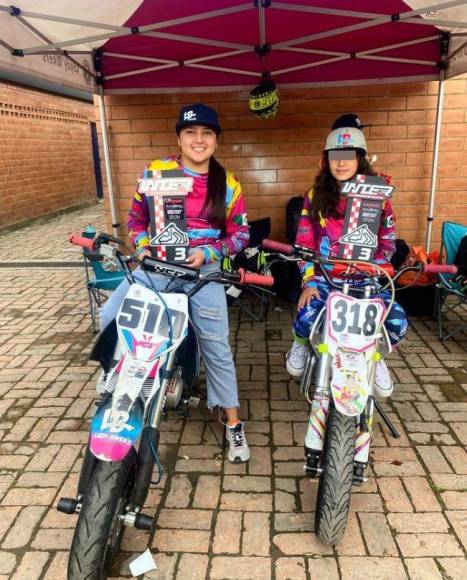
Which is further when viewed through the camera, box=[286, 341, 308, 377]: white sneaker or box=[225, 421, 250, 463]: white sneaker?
box=[286, 341, 308, 377]: white sneaker

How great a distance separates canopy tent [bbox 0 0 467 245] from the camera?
3377 millimetres

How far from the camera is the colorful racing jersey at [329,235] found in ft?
9.77

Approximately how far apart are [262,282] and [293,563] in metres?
1.31

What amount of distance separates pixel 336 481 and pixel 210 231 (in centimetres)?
158

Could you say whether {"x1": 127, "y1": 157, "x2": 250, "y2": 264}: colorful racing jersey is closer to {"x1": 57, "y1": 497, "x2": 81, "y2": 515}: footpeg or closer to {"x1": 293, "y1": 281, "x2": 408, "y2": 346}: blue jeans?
{"x1": 293, "y1": 281, "x2": 408, "y2": 346}: blue jeans

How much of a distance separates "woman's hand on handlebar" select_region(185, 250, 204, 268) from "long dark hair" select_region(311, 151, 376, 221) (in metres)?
0.82

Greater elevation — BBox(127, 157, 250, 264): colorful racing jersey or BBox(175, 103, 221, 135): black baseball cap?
BBox(175, 103, 221, 135): black baseball cap

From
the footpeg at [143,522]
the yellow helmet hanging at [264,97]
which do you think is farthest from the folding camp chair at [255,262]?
the footpeg at [143,522]

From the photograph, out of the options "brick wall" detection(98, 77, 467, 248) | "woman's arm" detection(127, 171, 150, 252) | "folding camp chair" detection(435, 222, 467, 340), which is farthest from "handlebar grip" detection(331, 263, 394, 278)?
"brick wall" detection(98, 77, 467, 248)

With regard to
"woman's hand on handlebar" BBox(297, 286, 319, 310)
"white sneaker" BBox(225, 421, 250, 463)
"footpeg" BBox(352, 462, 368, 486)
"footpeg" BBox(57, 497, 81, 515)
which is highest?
"woman's hand on handlebar" BBox(297, 286, 319, 310)

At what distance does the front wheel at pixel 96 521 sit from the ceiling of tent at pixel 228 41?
2988 millimetres

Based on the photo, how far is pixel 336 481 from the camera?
2.18m

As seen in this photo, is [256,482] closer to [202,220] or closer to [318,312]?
[318,312]

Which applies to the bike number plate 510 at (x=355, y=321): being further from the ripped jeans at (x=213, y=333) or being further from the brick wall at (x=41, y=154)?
the brick wall at (x=41, y=154)
